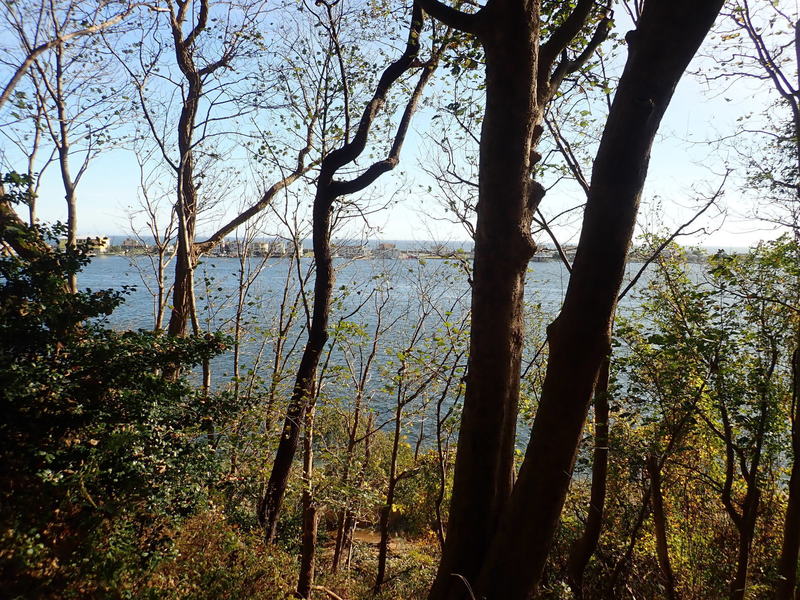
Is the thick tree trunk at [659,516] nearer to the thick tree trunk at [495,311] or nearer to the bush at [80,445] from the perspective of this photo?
the thick tree trunk at [495,311]

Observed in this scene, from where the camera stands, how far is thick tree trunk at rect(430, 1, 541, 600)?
8.56 feet

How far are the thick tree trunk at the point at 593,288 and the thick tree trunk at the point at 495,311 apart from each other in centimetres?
24

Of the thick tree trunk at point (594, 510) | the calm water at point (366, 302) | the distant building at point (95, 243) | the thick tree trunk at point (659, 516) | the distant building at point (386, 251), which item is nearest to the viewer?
the distant building at point (95, 243)

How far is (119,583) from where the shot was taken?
328 cm

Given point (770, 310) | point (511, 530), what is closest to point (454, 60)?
point (511, 530)

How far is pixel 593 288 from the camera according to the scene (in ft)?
7.26

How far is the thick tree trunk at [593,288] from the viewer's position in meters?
2.05

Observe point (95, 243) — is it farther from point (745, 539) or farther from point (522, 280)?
point (745, 539)

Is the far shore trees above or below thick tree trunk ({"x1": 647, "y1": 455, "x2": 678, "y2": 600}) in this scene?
above

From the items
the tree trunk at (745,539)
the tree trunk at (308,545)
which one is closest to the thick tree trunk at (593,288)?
the tree trunk at (308,545)

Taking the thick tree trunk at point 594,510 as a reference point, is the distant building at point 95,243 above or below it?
above

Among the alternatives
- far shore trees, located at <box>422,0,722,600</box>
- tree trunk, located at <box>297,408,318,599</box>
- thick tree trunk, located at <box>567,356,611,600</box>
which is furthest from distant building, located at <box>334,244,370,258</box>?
far shore trees, located at <box>422,0,722,600</box>

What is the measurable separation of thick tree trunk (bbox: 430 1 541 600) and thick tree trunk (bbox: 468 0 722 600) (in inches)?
9.5

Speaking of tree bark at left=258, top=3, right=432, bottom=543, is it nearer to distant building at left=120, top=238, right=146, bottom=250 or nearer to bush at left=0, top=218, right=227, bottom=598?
bush at left=0, top=218, right=227, bottom=598
